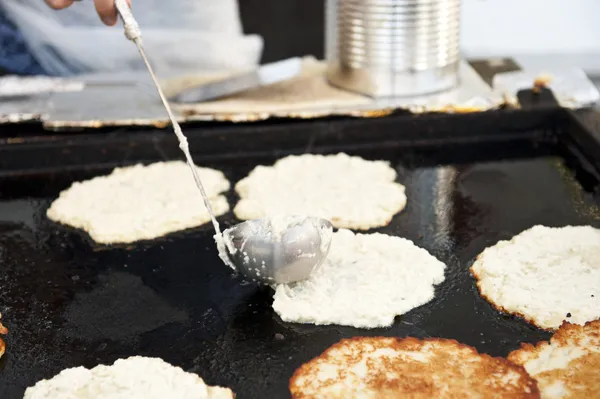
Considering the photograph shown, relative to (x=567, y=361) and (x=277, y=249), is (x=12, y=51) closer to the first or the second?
(x=277, y=249)

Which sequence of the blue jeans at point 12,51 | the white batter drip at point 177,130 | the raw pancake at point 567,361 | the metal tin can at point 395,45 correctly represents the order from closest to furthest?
the raw pancake at point 567,361 < the white batter drip at point 177,130 < the metal tin can at point 395,45 < the blue jeans at point 12,51

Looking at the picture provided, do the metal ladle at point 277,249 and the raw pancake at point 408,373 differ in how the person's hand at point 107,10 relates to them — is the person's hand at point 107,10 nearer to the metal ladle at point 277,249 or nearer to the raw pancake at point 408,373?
the metal ladle at point 277,249

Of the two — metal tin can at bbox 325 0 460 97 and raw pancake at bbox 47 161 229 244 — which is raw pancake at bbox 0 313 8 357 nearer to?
raw pancake at bbox 47 161 229 244

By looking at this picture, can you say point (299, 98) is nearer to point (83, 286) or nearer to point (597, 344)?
point (83, 286)

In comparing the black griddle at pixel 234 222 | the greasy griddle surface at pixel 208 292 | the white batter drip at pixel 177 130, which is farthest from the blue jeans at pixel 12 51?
the white batter drip at pixel 177 130

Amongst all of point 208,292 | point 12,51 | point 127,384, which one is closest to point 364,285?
point 208,292

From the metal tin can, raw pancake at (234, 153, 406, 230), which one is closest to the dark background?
the metal tin can
